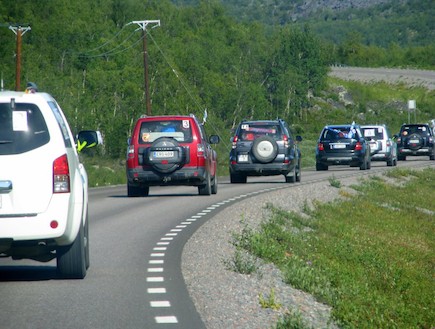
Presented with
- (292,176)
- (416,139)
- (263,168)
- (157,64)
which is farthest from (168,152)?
(157,64)

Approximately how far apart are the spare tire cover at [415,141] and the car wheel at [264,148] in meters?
25.2

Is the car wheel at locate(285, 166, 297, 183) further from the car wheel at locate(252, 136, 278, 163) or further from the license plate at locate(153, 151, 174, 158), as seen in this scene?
the license plate at locate(153, 151, 174, 158)

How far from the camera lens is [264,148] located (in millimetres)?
34562

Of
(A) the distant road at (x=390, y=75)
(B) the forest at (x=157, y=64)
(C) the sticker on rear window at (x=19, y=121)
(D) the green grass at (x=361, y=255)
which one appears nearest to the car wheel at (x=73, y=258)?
(C) the sticker on rear window at (x=19, y=121)

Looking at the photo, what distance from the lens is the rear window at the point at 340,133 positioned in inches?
1772

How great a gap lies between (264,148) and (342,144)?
11.0 meters

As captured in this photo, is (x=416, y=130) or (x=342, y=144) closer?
(x=342, y=144)

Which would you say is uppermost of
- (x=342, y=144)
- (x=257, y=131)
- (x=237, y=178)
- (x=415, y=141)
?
(x=257, y=131)

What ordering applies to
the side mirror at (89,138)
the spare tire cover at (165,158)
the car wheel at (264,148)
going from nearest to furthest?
the side mirror at (89,138)
the spare tire cover at (165,158)
the car wheel at (264,148)

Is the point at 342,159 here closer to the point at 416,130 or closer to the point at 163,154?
the point at 416,130

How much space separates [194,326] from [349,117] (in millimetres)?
104387

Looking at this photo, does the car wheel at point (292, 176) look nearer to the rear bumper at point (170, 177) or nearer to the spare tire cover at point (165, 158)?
the rear bumper at point (170, 177)

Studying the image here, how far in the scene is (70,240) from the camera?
42.0ft

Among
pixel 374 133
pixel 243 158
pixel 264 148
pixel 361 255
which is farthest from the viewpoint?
pixel 374 133
